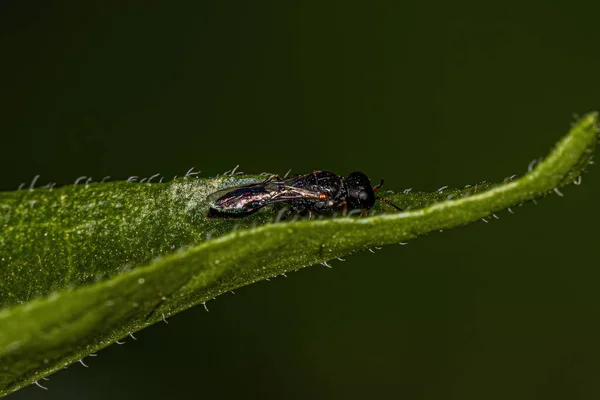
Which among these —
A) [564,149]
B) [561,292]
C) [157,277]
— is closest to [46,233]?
[157,277]

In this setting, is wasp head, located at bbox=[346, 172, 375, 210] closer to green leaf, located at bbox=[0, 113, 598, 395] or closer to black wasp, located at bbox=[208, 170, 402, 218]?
black wasp, located at bbox=[208, 170, 402, 218]

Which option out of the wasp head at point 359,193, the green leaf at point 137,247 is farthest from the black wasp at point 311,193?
the green leaf at point 137,247

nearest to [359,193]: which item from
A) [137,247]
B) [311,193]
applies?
[311,193]

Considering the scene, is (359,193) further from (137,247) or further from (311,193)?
(137,247)

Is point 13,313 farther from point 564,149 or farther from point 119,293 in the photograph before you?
point 564,149

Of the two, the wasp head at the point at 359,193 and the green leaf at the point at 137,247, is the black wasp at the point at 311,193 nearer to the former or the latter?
the wasp head at the point at 359,193

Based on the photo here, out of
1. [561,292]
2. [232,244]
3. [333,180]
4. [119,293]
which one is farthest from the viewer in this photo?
[561,292]

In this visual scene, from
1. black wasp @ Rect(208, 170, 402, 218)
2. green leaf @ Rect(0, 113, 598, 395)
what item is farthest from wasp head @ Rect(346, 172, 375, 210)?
green leaf @ Rect(0, 113, 598, 395)
